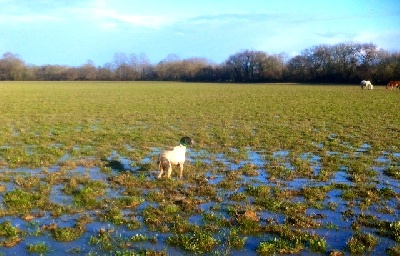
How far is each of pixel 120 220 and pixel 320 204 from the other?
13.9 ft

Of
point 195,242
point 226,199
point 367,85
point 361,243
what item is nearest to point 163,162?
point 226,199

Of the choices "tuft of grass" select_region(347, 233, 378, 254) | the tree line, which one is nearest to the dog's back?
"tuft of grass" select_region(347, 233, 378, 254)

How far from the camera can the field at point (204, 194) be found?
22.7 feet

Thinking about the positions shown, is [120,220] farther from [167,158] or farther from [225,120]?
[225,120]

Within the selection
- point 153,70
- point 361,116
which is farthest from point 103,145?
point 153,70

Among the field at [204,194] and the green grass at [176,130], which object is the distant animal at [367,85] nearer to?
the green grass at [176,130]

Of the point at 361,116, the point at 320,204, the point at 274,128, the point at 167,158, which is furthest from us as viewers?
the point at 361,116

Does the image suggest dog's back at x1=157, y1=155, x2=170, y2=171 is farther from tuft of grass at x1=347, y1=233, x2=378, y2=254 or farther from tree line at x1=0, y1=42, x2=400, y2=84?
tree line at x1=0, y1=42, x2=400, y2=84

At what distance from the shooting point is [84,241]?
22.7 ft

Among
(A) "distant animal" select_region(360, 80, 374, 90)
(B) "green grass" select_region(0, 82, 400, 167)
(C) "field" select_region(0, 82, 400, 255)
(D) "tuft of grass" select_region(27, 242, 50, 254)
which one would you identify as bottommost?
(D) "tuft of grass" select_region(27, 242, 50, 254)

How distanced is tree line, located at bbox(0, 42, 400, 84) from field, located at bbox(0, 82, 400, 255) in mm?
83743

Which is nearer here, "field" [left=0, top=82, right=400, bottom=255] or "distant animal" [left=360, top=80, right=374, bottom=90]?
"field" [left=0, top=82, right=400, bottom=255]

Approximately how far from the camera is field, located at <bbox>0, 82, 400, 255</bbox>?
6.91 m

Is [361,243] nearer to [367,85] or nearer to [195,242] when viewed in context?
[195,242]
